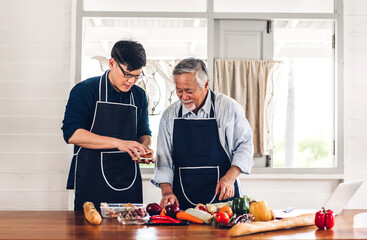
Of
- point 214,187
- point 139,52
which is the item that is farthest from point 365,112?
point 139,52

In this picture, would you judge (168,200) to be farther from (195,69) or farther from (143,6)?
(143,6)

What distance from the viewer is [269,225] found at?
2.31 metres

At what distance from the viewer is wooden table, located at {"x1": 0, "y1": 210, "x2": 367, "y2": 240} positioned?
2.19 metres

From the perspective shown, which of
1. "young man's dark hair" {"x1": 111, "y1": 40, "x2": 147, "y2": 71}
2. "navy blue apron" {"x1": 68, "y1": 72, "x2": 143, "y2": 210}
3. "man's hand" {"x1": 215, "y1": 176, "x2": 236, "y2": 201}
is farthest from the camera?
"navy blue apron" {"x1": 68, "y1": 72, "x2": 143, "y2": 210}

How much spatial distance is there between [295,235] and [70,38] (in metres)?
3.45

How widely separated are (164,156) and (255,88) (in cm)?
201

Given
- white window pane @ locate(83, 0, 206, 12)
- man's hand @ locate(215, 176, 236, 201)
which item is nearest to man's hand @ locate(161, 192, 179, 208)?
man's hand @ locate(215, 176, 236, 201)

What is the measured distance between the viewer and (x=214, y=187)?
128 inches

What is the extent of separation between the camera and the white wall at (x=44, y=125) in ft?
16.1

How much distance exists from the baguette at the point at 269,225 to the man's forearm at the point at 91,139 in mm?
1271

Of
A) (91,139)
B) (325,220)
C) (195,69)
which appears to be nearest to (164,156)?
(91,139)

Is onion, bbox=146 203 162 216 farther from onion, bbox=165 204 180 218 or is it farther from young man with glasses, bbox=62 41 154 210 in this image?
young man with glasses, bbox=62 41 154 210

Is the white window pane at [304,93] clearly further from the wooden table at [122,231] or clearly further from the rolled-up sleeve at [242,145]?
the wooden table at [122,231]

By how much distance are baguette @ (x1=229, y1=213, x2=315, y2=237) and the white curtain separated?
251cm
